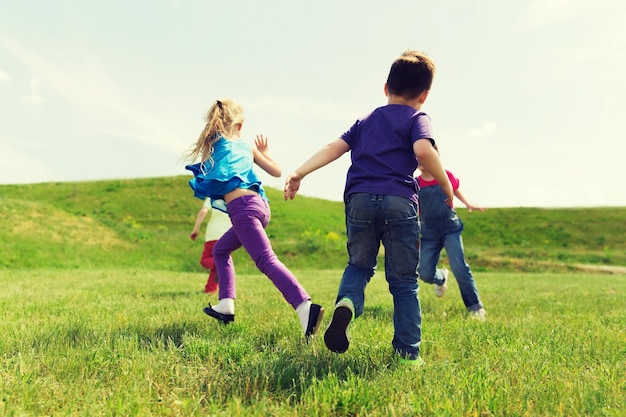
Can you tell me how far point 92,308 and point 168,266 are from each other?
14.0 meters

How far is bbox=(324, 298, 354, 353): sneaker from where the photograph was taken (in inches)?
120

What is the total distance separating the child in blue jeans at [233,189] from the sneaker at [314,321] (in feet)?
0.98

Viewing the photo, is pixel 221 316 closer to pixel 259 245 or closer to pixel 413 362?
pixel 259 245

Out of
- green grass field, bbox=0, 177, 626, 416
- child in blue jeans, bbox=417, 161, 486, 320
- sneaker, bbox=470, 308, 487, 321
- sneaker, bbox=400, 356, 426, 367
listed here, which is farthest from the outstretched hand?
sneaker, bbox=470, 308, 487, 321

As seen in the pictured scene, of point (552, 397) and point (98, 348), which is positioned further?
point (98, 348)

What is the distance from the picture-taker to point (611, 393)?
262cm

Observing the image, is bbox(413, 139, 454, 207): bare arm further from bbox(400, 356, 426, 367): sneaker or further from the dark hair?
bbox(400, 356, 426, 367): sneaker

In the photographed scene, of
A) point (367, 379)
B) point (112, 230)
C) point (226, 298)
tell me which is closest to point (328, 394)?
point (367, 379)

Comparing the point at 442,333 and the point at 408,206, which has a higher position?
the point at 408,206

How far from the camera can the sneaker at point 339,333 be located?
3.05 metres

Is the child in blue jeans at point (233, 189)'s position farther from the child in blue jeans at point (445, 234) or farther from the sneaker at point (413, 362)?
the child in blue jeans at point (445, 234)

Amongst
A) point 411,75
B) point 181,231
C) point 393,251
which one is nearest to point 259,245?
point 393,251

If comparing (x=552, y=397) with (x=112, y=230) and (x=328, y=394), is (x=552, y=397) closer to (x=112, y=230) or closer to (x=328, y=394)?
(x=328, y=394)

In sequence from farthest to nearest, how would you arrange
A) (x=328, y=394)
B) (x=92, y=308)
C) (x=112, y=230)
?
(x=112, y=230) → (x=92, y=308) → (x=328, y=394)
